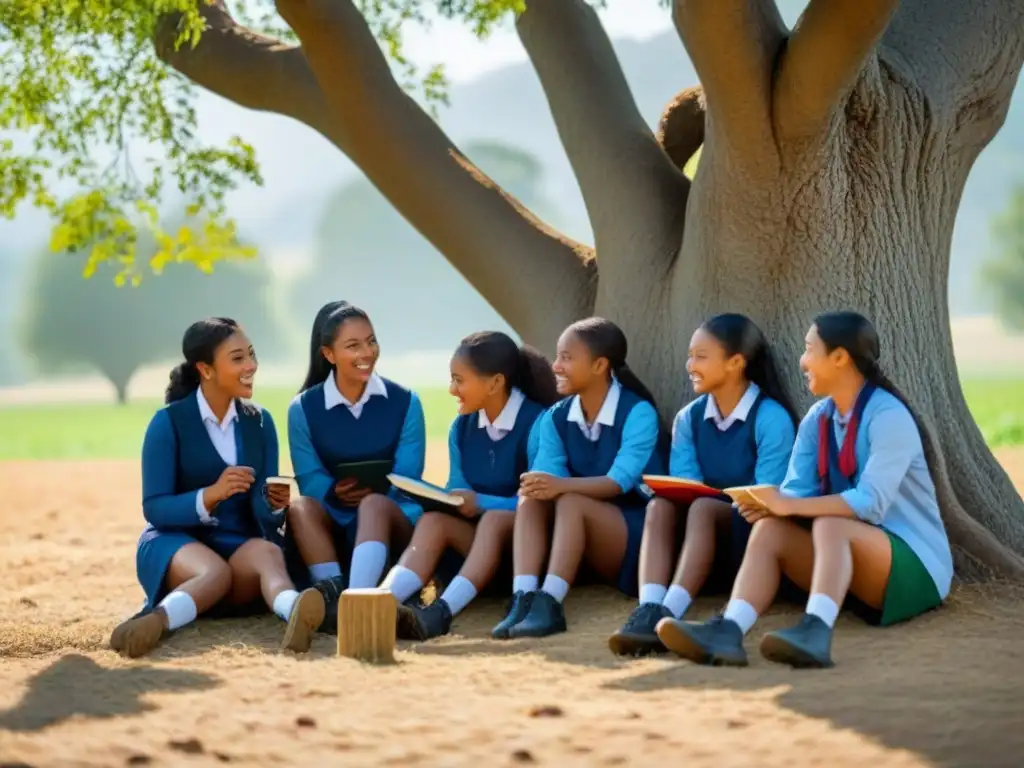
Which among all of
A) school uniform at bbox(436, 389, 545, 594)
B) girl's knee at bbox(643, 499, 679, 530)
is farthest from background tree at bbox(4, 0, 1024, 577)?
girl's knee at bbox(643, 499, 679, 530)

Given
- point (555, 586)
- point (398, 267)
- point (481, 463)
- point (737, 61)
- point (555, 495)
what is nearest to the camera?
point (555, 586)

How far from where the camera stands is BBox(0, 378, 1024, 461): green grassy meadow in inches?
985

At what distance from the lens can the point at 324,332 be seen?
6359 millimetres

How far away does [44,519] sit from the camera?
1257 centimetres

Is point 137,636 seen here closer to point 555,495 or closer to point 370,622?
point 370,622

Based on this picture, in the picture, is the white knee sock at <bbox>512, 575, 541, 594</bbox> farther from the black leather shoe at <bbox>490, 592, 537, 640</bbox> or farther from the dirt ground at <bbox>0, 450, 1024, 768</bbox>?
the dirt ground at <bbox>0, 450, 1024, 768</bbox>

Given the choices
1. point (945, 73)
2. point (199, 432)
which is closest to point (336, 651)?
point (199, 432)

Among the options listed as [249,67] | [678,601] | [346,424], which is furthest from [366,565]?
[249,67]

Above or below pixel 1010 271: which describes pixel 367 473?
below

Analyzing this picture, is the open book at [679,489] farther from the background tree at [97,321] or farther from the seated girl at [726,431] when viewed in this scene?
the background tree at [97,321]

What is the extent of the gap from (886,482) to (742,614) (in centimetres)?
69

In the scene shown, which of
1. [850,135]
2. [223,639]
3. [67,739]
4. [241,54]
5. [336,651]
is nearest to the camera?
[67,739]

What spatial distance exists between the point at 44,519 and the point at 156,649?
24.8ft

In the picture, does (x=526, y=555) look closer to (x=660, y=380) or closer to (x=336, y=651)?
(x=336, y=651)
